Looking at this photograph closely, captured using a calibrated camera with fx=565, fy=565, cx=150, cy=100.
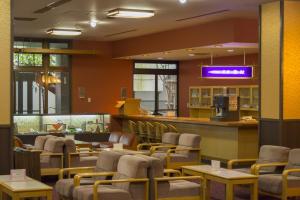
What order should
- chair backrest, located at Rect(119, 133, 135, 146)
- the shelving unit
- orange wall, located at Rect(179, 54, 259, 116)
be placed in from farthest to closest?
orange wall, located at Rect(179, 54, 259, 116)
the shelving unit
chair backrest, located at Rect(119, 133, 135, 146)

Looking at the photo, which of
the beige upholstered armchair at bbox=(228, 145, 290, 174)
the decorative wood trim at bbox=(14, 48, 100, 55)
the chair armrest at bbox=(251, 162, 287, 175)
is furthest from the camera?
the decorative wood trim at bbox=(14, 48, 100, 55)

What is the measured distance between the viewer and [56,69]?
1756cm

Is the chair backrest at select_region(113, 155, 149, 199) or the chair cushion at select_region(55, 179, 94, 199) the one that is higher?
the chair backrest at select_region(113, 155, 149, 199)

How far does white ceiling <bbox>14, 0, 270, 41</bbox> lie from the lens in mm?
10672

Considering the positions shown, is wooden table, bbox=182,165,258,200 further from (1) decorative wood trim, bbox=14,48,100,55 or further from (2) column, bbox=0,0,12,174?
(1) decorative wood trim, bbox=14,48,100,55

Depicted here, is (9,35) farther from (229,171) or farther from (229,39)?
(229,39)

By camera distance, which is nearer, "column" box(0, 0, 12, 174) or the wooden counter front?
"column" box(0, 0, 12, 174)

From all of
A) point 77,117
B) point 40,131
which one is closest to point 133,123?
point 77,117

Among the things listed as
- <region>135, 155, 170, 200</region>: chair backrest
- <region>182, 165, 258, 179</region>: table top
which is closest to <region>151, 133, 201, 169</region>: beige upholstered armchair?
<region>182, 165, 258, 179</region>: table top

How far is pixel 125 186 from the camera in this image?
7.32 meters

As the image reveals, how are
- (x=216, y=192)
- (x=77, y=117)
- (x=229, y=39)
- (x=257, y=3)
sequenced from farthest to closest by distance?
(x=77, y=117) < (x=229, y=39) < (x=257, y=3) < (x=216, y=192)

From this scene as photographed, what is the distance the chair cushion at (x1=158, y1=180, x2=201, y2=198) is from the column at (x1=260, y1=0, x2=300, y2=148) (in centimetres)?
287

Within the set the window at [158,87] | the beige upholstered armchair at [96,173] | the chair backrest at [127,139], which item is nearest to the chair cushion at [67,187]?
the beige upholstered armchair at [96,173]

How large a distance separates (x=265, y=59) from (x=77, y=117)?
21.4 ft
